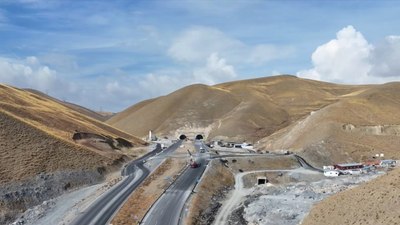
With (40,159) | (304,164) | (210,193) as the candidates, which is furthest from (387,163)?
(40,159)

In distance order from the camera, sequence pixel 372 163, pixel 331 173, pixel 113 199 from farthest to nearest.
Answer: pixel 372 163 < pixel 331 173 < pixel 113 199

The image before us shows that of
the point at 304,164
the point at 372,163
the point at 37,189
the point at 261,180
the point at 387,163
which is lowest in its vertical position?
the point at 261,180

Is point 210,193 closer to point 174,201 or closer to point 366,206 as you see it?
point 174,201

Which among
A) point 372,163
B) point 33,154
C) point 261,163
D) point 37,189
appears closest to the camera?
point 37,189

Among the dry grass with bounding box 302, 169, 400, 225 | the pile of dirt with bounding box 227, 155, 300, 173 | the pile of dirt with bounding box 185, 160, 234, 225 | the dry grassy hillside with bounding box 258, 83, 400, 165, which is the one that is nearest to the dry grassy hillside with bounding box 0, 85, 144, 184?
the pile of dirt with bounding box 185, 160, 234, 225

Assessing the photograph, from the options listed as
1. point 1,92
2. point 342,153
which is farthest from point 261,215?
point 1,92

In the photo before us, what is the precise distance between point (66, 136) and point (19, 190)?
3109 cm

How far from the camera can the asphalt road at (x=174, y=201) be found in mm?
58344

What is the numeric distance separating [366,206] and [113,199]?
4001 centimetres

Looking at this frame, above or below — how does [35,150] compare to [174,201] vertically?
above

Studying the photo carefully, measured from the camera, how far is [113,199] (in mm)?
68188

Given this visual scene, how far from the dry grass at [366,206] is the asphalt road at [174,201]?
64.6ft

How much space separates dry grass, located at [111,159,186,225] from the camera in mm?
59125

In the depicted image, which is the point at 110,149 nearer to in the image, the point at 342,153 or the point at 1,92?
the point at 1,92
